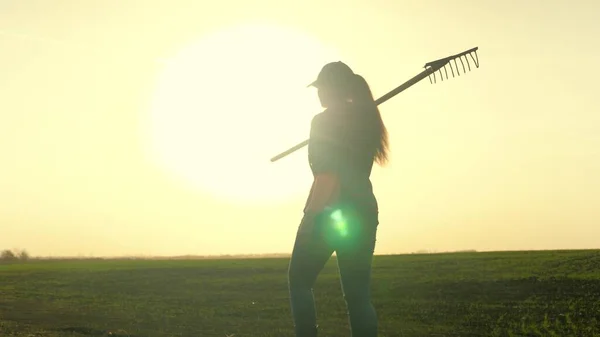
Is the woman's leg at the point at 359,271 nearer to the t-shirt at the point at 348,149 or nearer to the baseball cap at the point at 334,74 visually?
the t-shirt at the point at 348,149

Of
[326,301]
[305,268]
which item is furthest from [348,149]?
[326,301]

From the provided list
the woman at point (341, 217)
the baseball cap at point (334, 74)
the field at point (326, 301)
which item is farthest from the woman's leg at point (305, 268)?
the field at point (326, 301)

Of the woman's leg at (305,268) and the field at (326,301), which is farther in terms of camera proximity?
A: the field at (326,301)

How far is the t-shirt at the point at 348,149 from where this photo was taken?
5957 mm

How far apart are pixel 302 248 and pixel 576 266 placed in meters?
21.1

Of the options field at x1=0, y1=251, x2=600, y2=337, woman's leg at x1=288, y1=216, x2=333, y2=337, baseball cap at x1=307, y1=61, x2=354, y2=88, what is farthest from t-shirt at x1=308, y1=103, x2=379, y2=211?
field at x1=0, y1=251, x2=600, y2=337

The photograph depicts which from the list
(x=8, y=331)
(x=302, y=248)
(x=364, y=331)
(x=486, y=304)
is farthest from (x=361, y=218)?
(x=486, y=304)

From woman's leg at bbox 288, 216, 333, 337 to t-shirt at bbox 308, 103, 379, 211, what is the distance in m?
→ 0.37

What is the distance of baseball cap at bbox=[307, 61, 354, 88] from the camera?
6.25 metres

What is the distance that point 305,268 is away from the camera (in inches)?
232

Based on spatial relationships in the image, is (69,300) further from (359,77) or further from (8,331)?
(359,77)

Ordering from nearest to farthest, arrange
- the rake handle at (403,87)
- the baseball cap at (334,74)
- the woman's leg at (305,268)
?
the woman's leg at (305,268) < the baseball cap at (334,74) < the rake handle at (403,87)

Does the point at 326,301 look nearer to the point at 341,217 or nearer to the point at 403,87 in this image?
the point at 403,87

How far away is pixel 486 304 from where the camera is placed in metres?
17.0
